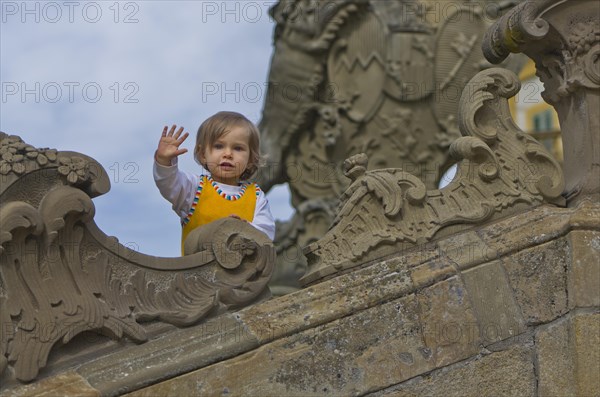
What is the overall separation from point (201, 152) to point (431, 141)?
6.02 metres

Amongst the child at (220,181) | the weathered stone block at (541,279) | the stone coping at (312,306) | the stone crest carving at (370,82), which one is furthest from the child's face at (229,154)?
the stone crest carving at (370,82)

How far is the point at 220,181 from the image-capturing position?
6660mm

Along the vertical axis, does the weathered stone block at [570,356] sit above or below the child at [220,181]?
below

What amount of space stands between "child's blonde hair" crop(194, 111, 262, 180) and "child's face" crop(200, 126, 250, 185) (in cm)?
2

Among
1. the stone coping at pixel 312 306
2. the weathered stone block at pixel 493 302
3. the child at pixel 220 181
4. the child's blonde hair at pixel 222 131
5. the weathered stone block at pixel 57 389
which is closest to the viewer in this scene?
the weathered stone block at pixel 57 389

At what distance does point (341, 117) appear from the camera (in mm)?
12578

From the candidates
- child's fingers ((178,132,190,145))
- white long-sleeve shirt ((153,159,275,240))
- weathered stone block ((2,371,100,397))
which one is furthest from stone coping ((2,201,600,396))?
child's fingers ((178,132,190,145))

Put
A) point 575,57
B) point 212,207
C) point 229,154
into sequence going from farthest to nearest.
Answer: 1. point 229,154
2. point 212,207
3. point 575,57

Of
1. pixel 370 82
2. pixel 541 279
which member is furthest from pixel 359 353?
pixel 370 82

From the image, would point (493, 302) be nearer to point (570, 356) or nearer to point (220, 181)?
point (570, 356)

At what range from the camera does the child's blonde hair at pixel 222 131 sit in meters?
6.62

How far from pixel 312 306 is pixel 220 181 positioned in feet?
3.76

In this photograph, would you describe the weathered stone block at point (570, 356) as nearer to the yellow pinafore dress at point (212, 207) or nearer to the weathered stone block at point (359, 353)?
the weathered stone block at point (359, 353)

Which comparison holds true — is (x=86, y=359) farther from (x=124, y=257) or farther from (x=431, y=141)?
(x=431, y=141)
